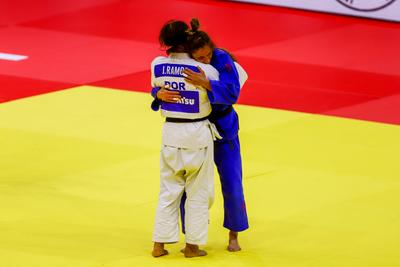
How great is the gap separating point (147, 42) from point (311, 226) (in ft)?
28.1

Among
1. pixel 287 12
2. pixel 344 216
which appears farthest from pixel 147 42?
pixel 344 216

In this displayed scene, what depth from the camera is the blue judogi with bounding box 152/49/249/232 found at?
29.7ft

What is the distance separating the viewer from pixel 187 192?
926 centimetres

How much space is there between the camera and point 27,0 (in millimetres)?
21219

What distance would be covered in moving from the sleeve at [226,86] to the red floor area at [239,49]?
18.7 feet

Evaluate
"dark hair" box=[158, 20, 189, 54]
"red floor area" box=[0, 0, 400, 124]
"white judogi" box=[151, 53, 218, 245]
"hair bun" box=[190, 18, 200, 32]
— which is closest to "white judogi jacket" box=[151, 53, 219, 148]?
"white judogi" box=[151, 53, 218, 245]

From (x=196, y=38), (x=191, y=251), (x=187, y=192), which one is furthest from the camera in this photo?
(x=191, y=251)

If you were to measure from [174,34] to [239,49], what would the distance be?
29.8 feet

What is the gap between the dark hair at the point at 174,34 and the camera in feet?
29.3

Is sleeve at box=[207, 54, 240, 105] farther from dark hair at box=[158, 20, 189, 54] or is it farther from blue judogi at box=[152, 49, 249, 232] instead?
dark hair at box=[158, 20, 189, 54]

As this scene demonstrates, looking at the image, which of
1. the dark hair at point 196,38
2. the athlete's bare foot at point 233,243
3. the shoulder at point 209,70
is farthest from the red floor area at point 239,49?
the dark hair at point 196,38

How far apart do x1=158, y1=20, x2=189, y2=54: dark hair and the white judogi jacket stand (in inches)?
4.5

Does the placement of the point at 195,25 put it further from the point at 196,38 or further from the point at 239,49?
the point at 239,49

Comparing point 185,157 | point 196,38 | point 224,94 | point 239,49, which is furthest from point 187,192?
point 239,49
